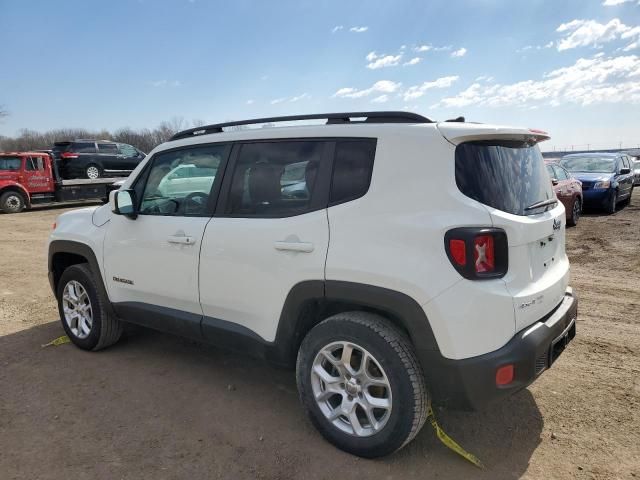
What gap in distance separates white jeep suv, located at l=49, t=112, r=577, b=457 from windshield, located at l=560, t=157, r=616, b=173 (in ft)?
40.7

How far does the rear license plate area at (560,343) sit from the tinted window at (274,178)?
62.6 inches

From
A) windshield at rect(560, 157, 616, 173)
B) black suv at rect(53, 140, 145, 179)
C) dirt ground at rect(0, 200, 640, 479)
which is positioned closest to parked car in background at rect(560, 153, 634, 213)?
windshield at rect(560, 157, 616, 173)

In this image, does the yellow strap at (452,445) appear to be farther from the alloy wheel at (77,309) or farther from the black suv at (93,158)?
the black suv at (93,158)

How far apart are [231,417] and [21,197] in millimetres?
18103

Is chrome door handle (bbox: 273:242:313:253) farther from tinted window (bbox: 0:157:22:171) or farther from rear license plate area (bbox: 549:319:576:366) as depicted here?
tinted window (bbox: 0:157:22:171)

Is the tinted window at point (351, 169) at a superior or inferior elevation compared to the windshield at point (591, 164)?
superior

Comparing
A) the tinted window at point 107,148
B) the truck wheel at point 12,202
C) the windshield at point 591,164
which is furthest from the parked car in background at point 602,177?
the truck wheel at point 12,202

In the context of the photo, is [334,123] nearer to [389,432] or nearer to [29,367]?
[389,432]

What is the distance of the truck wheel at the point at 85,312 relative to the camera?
13.9 ft

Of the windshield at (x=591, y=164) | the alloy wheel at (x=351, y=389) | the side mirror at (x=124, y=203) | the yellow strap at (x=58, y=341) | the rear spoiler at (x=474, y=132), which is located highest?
the rear spoiler at (x=474, y=132)

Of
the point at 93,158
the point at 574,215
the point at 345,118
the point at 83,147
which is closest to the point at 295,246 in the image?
the point at 345,118

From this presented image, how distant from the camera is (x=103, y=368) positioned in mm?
4012

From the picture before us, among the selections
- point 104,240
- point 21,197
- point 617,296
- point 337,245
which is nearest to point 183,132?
point 104,240

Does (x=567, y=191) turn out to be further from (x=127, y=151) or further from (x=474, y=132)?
(x=127, y=151)
